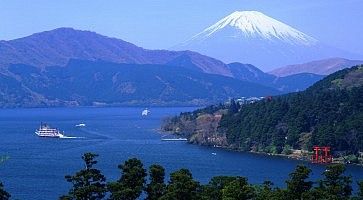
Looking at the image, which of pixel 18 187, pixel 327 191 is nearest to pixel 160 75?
pixel 18 187

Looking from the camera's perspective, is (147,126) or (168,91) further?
(168,91)

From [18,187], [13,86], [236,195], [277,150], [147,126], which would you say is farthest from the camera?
[13,86]

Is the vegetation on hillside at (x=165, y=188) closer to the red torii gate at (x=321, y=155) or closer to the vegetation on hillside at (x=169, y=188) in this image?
the vegetation on hillside at (x=169, y=188)

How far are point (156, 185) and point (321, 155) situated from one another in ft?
87.4

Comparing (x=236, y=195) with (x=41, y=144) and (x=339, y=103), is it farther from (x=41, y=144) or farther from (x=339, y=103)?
(x=41, y=144)

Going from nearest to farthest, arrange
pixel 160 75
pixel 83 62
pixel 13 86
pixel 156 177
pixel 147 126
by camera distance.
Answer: pixel 156 177
pixel 147 126
pixel 13 86
pixel 160 75
pixel 83 62

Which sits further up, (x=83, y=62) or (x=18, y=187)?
(x=83, y=62)

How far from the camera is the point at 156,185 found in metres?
15.1

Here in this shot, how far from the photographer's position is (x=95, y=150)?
45.0 meters

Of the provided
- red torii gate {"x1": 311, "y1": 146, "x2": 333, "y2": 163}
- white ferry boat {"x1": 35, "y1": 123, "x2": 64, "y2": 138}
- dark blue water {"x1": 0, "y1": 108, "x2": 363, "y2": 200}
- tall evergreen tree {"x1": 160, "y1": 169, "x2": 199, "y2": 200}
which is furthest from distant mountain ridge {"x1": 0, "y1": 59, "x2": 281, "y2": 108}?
tall evergreen tree {"x1": 160, "y1": 169, "x2": 199, "y2": 200}

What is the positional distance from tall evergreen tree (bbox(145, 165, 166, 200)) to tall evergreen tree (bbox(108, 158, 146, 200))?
0.61 ft

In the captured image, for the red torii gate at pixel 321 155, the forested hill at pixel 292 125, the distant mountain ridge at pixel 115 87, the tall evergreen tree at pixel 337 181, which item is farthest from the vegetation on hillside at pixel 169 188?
the distant mountain ridge at pixel 115 87

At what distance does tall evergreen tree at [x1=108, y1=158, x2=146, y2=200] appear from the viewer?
14570mm

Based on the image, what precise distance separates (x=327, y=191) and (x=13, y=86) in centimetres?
13550
